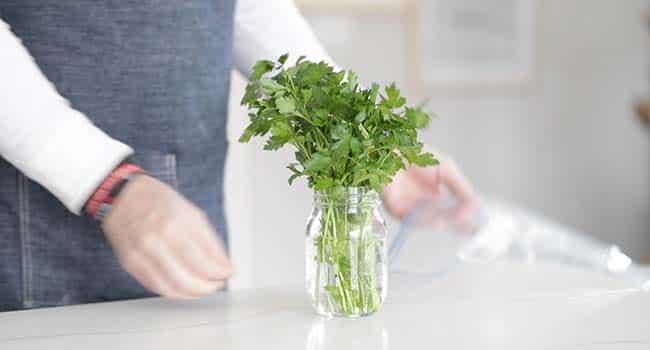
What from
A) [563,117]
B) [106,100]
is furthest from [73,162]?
[563,117]

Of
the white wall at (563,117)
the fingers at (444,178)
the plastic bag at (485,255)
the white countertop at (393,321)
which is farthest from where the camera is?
the white wall at (563,117)

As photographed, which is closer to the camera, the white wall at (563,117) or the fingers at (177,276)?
the fingers at (177,276)

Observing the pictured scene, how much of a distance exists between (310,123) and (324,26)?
92.2 inches

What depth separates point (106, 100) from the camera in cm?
114

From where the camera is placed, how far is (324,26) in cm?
316

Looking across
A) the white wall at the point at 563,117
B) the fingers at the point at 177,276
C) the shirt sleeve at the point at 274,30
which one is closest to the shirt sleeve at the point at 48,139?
the fingers at the point at 177,276

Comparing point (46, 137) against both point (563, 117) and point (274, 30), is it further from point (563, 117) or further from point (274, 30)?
point (563, 117)

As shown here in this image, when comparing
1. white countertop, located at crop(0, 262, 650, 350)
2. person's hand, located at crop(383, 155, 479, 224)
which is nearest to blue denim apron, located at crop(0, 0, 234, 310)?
white countertop, located at crop(0, 262, 650, 350)

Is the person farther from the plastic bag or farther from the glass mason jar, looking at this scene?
the glass mason jar

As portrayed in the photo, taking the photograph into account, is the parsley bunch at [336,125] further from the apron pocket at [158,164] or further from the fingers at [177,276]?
the apron pocket at [158,164]

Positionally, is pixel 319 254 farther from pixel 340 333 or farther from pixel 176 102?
pixel 176 102

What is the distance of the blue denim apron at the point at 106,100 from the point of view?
112cm

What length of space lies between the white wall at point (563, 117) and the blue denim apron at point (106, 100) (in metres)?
2.02

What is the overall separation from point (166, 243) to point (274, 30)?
47cm
